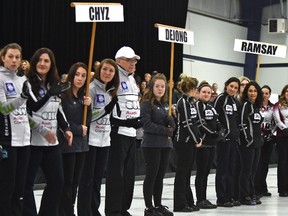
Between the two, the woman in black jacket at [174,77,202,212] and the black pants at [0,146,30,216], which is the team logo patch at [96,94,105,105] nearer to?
the black pants at [0,146,30,216]

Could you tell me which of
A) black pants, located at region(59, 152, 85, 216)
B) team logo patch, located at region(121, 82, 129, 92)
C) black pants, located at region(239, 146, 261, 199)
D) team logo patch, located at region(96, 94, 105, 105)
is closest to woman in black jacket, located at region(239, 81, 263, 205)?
black pants, located at region(239, 146, 261, 199)

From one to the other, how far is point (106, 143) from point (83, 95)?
1.72ft

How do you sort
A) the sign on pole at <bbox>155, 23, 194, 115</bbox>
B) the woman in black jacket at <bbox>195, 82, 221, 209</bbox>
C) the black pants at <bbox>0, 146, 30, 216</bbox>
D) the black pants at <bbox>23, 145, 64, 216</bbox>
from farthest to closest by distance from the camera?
the sign on pole at <bbox>155, 23, 194, 115</bbox>
the woman in black jacket at <bbox>195, 82, 221, 209</bbox>
the black pants at <bbox>23, 145, 64, 216</bbox>
the black pants at <bbox>0, 146, 30, 216</bbox>

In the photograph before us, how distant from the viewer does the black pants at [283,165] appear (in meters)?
11.8

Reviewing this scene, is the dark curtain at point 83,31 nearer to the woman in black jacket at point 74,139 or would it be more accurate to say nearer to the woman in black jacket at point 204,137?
the woman in black jacket at point 204,137

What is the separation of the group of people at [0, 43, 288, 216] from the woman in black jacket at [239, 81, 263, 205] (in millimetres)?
14

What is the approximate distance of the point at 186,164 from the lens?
30.7 feet

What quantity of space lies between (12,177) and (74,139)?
911 mm

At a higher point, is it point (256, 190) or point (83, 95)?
point (83, 95)

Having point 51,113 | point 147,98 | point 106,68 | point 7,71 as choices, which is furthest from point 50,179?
point 147,98

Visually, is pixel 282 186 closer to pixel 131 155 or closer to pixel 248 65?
pixel 131 155

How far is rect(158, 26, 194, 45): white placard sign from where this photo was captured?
33.0 feet

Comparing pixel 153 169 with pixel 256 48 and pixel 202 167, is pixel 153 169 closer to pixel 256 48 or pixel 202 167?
pixel 202 167

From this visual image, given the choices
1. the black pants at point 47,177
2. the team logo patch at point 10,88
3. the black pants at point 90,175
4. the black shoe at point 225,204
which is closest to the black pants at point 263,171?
the black shoe at point 225,204
